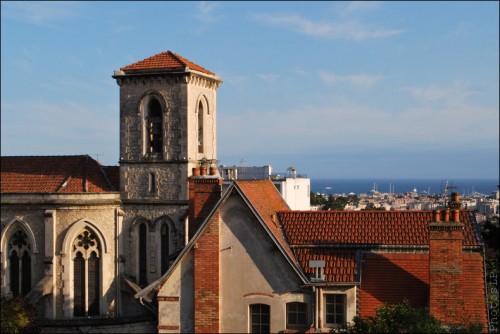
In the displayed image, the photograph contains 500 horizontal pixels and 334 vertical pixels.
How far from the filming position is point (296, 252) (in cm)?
2772

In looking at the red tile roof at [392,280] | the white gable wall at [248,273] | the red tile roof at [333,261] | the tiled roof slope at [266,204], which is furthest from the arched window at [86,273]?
the red tile roof at [392,280]

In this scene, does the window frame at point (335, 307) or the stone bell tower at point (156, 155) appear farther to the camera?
the stone bell tower at point (156, 155)

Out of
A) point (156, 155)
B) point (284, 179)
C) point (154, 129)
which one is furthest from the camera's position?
point (284, 179)

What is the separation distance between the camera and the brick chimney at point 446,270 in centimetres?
2502

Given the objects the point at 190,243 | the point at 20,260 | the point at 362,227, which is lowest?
the point at 20,260

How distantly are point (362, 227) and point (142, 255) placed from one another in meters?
13.6

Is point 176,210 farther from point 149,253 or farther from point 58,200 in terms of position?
point 58,200

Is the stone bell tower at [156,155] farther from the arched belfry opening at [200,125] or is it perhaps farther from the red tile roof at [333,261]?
the red tile roof at [333,261]

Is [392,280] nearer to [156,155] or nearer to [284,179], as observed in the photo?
[156,155]

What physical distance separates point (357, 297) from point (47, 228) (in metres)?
17.0

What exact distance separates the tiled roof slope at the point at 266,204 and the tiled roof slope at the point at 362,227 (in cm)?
42

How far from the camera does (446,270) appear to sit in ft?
82.4

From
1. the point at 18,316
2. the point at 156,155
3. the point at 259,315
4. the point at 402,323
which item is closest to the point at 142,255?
the point at 156,155

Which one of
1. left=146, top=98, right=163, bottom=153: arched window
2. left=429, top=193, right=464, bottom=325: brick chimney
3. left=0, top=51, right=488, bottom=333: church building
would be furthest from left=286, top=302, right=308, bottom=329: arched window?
left=146, top=98, right=163, bottom=153: arched window
